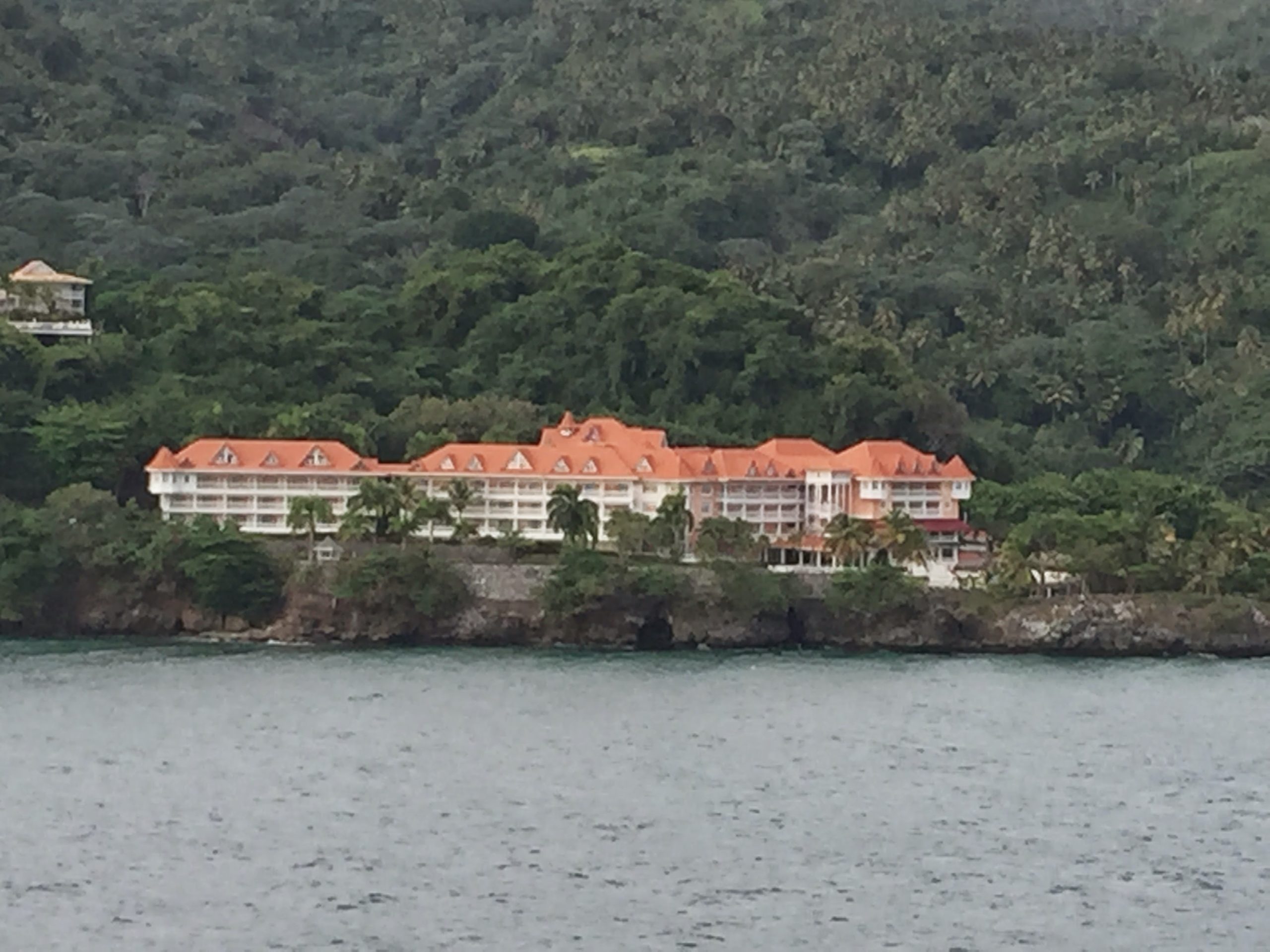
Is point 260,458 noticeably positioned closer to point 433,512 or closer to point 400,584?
point 433,512

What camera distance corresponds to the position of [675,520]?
3061 inches

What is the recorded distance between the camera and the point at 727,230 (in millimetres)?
126000

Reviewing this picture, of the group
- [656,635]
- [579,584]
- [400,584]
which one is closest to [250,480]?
[400,584]

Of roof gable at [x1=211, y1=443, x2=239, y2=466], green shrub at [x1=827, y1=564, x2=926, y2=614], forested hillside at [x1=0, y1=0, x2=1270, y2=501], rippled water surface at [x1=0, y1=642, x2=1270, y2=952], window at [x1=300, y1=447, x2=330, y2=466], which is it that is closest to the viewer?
rippled water surface at [x1=0, y1=642, x2=1270, y2=952]

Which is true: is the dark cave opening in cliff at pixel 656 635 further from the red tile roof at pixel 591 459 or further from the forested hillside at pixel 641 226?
the forested hillside at pixel 641 226

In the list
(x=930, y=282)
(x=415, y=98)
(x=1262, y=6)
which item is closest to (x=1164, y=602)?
(x=930, y=282)

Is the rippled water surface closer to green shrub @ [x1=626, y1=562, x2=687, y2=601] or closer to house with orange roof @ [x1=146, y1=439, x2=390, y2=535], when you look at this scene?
green shrub @ [x1=626, y1=562, x2=687, y2=601]

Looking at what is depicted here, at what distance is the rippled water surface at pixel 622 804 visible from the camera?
128 feet

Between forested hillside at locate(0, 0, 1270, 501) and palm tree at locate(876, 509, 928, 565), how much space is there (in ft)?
50.4

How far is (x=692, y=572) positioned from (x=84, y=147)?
54935mm

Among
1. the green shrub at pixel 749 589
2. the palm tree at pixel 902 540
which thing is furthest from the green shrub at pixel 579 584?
the palm tree at pixel 902 540

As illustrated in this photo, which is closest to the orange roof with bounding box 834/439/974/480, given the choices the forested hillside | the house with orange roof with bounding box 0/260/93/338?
the forested hillside

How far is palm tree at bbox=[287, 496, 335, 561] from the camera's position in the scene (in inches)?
3046

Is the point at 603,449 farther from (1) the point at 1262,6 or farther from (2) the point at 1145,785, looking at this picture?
(1) the point at 1262,6
